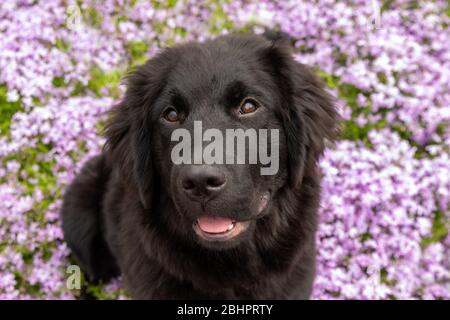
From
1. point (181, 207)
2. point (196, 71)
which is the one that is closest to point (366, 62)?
point (196, 71)

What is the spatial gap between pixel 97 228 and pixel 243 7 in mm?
2514

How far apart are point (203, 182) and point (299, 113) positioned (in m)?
0.65

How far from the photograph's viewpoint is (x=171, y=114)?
2.47 metres

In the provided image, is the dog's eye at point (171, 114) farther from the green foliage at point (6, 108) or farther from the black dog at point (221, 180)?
the green foliage at point (6, 108)

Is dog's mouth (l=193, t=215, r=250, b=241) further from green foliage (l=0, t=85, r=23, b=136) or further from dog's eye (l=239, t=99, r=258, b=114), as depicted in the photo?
green foliage (l=0, t=85, r=23, b=136)

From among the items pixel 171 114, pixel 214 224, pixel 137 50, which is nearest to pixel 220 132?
pixel 171 114

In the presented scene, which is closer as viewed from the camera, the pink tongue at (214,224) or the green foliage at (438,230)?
the pink tongue at (214,224)

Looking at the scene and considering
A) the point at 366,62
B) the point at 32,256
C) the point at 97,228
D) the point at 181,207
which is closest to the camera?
the point at 181,207

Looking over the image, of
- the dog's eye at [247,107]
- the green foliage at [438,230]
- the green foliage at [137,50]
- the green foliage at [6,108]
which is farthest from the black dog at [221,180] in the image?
the green foliage at [137,50]

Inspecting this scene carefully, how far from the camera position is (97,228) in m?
3.48

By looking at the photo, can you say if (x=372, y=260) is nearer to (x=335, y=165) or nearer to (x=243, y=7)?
(x=335, y=165)

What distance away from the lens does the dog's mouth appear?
240 centimetres

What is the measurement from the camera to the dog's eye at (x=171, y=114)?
2449 millimetres

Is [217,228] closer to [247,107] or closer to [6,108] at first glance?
[247,107]
